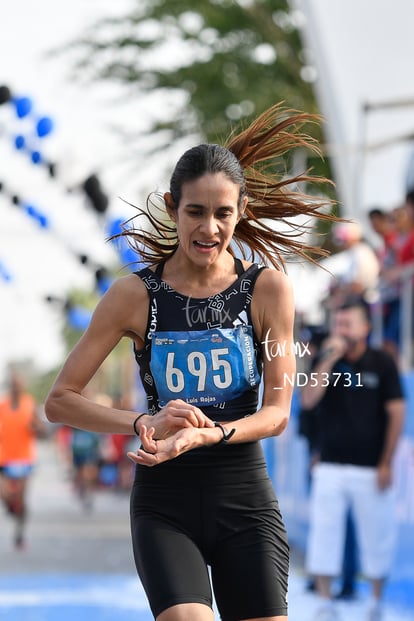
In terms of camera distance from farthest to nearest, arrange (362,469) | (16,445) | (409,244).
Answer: (16,445) < (409,244) < (362,469)

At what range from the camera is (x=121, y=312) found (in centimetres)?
396

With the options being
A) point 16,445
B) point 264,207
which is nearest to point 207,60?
point 16,445

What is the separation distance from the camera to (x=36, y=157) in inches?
400

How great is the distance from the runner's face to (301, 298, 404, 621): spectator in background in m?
4.77

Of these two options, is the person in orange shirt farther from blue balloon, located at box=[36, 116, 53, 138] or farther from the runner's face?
the runner's face

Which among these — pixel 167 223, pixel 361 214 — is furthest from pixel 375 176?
pixel 167 223

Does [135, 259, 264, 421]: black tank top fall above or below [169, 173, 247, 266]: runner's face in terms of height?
below

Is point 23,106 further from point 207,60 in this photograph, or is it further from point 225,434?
point 207,60

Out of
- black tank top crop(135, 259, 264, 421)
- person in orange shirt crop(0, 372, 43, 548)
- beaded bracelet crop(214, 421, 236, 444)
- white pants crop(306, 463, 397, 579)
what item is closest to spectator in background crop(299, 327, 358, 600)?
white pants crop(306, 463, 397, 579)

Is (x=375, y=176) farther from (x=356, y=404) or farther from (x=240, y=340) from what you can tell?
(x=240, y=340)

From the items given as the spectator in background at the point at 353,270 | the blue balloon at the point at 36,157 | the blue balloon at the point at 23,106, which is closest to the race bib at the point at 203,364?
the spectator in background at the point at 353,270

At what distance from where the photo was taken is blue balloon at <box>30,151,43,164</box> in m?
10.1

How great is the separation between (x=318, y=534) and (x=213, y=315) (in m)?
5.22

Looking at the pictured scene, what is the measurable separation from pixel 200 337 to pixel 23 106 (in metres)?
5.80
